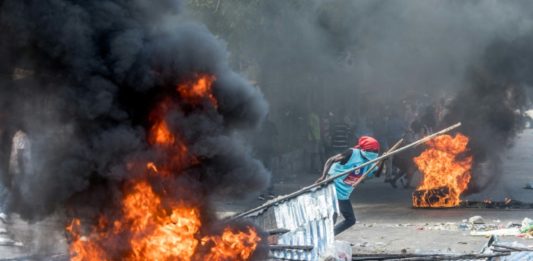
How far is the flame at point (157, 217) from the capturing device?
6.99m

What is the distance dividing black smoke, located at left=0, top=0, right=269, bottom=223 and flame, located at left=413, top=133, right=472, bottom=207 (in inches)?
330

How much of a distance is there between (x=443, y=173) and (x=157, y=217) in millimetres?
8961

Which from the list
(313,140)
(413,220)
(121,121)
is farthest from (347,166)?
(313,140)

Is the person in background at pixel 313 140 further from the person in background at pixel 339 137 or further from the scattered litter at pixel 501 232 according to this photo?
the scattered litter at pixel 501 232

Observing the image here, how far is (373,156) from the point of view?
10469 millimetres

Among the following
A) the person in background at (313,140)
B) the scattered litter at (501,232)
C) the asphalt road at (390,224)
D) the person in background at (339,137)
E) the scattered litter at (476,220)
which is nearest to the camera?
the asphalt road at (390,224)

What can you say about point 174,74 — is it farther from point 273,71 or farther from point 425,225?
point 273,71

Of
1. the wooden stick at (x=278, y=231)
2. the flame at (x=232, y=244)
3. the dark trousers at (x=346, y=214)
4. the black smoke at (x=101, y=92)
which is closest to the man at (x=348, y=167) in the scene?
the dark trousers at (x=346, y=214)

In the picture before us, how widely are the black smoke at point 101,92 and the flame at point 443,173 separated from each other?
8381 mm

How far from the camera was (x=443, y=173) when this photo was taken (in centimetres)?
1514

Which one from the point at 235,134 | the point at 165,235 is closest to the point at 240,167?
the point at 235,134

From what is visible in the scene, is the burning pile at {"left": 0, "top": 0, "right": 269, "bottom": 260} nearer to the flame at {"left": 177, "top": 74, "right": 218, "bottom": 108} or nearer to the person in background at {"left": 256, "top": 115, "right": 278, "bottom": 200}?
the flame at {"left": 177, "top": 74, "right": 218, "bottom": 108}

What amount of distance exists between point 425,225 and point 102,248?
7142 mm

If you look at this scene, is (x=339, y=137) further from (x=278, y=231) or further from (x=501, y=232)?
(x=278, y=231)
